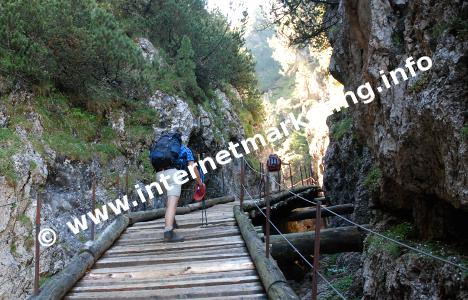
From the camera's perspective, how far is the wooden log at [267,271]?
11.7ft

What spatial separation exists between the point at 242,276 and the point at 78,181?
6.06 m

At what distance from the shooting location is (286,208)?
44.6 ft

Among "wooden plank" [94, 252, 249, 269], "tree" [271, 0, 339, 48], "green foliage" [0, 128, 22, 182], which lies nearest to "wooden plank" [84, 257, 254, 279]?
"wooden plank" [94, 252, 249, 269]

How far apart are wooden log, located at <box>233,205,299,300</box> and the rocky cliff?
2864mm

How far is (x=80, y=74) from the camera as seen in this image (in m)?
10.4

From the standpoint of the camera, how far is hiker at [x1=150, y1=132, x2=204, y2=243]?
5.70 m

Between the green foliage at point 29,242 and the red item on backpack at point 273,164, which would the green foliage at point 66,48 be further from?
the red item on backpack at point 273,164

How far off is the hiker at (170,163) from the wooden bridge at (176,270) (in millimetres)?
321

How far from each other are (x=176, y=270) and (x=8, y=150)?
5238 millimetres

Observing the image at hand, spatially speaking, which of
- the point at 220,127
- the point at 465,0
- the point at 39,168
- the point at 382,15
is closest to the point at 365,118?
the point at 382,15

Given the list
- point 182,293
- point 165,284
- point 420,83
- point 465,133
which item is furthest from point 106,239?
point 465,133

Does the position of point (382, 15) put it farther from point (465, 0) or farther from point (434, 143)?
point (434, 143)

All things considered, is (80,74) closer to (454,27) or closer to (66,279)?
(66,279)

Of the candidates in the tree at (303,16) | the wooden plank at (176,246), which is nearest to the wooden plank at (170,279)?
the wooden plank at (176,246)
